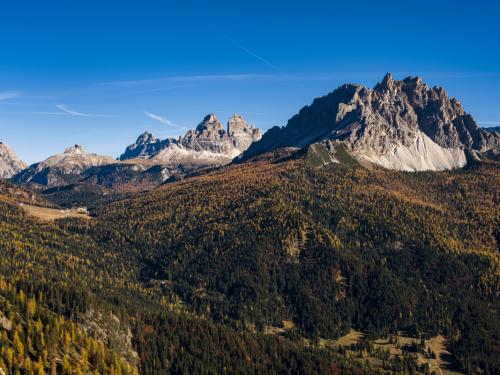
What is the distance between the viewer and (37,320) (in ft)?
634

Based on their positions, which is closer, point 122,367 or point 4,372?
point 4,372

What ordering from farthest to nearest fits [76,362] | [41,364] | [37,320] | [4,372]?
[37,320], [76,362], [41,364], [4,372]

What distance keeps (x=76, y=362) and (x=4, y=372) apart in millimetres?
28386

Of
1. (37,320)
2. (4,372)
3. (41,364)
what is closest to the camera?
(4,372)

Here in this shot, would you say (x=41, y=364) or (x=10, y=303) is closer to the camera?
(x=41, y=364)

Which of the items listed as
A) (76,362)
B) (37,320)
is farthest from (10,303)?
(76,362)

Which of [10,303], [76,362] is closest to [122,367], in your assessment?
[76,362]

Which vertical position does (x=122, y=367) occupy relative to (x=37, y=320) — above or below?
below

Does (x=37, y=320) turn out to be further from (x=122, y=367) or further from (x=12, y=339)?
(x=122, y=367)

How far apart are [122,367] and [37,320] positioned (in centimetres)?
3578

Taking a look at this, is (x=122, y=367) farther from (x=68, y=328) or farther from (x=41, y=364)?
(x=41, y=364)

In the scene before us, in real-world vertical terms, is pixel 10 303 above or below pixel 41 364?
above

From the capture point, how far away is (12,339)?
176m

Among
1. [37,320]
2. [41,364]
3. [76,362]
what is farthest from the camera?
[37,320]
